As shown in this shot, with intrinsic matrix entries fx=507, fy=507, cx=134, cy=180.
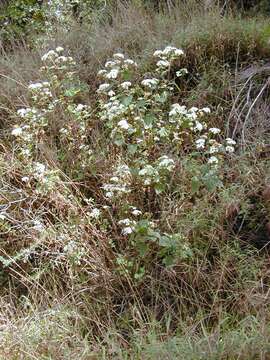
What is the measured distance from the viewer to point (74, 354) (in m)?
2.68

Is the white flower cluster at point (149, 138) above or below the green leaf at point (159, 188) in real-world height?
above

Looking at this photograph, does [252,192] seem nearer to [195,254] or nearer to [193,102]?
[195,254]

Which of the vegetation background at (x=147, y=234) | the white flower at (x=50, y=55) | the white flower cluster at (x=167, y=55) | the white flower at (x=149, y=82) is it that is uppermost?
the white flower at (x=50, y=55)

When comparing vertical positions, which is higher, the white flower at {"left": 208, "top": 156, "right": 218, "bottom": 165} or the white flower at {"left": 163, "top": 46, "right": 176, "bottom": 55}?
the white flower at {"left": 163, "top": 46, "right": 176, "bottom": 55}

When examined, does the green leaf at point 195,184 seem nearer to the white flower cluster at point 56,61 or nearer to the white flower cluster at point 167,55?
the white flower cluster at point 167,55

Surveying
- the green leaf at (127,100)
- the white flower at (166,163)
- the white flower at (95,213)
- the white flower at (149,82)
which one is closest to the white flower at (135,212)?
the white flower at (95,213)

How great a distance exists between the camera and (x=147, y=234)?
120 inches

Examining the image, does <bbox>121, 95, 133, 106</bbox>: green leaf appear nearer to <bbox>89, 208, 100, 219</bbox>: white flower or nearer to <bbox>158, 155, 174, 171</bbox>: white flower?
<bbox>158, 155, 174, 171</bbox>: white flower

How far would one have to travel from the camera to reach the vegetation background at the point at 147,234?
9.18ft

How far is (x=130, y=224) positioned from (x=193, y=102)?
4.69 ft

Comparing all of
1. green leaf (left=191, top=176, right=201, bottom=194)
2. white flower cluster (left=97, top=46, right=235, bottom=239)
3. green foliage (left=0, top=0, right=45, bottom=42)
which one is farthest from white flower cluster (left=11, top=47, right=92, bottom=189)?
green foliage (left=0, top=0, right=45, bottom=42)

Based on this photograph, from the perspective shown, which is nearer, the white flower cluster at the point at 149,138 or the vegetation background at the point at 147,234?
the vegetation background at the point at 147,234

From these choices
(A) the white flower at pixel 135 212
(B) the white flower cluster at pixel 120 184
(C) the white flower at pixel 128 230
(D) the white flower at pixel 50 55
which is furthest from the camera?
(D) the white flower at pixel 50 55

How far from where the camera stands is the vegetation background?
9.18 feet
